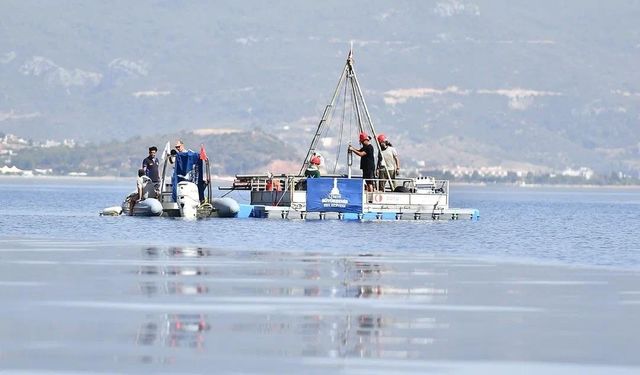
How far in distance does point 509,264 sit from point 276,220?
22041mm

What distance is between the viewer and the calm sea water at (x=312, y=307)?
20062mm

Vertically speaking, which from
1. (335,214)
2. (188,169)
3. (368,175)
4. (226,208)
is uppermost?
(188,169)

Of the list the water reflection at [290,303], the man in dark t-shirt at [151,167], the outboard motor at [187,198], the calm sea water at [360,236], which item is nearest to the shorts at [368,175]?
the calm sea water at [360,236]

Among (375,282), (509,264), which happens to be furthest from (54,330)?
(509,264)

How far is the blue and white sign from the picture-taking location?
58.6 m

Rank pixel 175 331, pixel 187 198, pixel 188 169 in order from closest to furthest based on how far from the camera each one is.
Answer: pixel 175 331, pixel 188 169, pixel 187 198

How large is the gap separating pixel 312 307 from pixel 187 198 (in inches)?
1336

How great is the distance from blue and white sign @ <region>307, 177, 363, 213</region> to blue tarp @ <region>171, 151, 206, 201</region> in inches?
135

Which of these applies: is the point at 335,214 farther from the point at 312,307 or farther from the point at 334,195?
the point at 312,307

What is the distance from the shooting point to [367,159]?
192 feet

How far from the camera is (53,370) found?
62.5 ft

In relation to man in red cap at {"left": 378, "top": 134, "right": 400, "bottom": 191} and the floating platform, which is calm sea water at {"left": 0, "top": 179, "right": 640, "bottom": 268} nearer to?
the floating platform

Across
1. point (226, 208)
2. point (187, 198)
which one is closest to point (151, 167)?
point (187, 198)

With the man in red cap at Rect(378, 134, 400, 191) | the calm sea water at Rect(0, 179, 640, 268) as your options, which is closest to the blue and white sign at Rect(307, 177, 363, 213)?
the man in red cap at Rect(378, 134, 400, 191)
